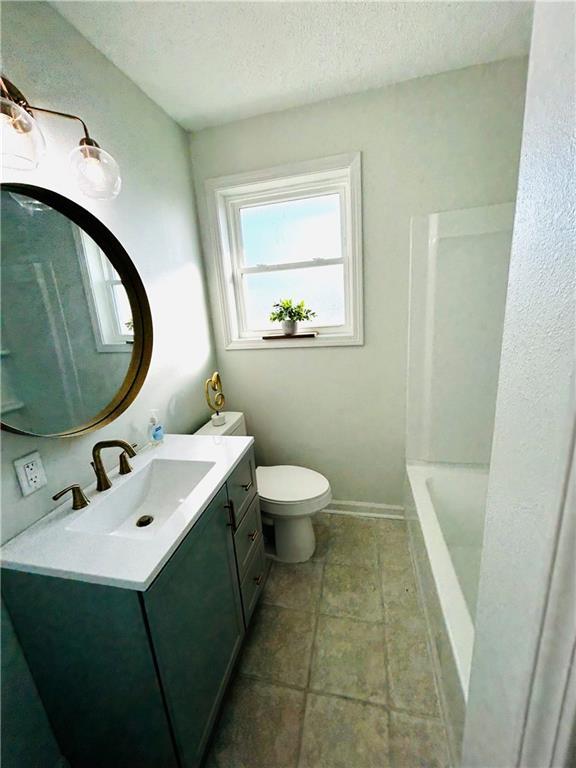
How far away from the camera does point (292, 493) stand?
1672 mm

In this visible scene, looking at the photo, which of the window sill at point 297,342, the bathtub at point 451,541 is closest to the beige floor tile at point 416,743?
the bathtub at point 451,541

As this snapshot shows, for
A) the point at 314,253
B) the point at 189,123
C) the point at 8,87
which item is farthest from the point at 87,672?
the point at 189,123

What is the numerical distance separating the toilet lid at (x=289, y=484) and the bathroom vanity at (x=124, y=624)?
0.58 metres

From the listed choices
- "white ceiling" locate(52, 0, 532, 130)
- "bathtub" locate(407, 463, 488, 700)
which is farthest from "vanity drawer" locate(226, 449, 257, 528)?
"white ceiling" locate(52, 0, 532, 130)

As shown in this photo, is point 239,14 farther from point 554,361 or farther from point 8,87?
point 554,361

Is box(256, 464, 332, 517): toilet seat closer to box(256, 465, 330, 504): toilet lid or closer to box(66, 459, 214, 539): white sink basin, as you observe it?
box(256, 465, 330, 504): toilet lid

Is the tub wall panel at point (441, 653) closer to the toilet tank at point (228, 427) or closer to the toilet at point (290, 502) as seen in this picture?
the toilet at point (290, 502)

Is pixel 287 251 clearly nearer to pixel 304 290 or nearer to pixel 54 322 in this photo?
pixel 304 290

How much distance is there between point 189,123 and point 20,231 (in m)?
1.30

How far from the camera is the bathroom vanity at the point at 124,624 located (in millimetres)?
751

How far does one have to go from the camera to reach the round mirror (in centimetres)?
90

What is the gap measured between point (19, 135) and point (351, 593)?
213 centimetres

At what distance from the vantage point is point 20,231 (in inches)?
36.0

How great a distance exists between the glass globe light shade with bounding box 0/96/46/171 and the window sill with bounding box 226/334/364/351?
1.29 metres
